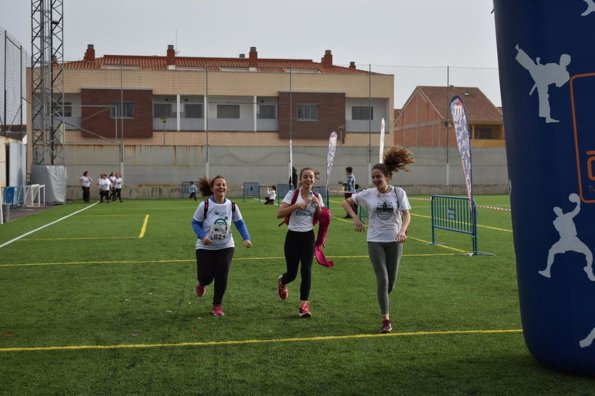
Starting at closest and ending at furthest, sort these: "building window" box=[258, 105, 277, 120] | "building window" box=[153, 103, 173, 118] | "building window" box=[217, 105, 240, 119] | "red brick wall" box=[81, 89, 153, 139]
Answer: "red brick wall" box=[81, 89, 153, 139] → "building window" box=[153, 103, 173, 118] → "building window" box=[217, 105, 240, 119] → "building window" box=[258, 105, 277, 120]

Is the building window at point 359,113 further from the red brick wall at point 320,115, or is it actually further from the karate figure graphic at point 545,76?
the karate figure graphic at point 545,76

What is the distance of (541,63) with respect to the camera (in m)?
5.79

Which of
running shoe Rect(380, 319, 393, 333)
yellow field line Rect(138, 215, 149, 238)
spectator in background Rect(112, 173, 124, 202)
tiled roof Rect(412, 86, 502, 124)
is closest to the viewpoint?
running shoe Rect(380, 319, 393, 333)

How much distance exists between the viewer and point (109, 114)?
171 feet

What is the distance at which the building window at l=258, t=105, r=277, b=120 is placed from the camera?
55.3 meters

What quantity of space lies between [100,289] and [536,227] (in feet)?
22.0

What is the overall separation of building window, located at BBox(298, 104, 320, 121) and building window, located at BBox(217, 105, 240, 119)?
4.35 metres

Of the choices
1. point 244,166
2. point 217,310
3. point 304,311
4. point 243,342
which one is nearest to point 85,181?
point 244,166

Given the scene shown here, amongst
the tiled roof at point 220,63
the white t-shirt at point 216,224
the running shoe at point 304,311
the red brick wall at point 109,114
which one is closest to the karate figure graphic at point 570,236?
the running shoe at point 304,311

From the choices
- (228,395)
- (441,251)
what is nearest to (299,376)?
(228,395)

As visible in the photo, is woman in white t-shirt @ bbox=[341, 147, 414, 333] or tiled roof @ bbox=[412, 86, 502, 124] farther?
tiled roof @ bbox=[412, 86, 502, 124]

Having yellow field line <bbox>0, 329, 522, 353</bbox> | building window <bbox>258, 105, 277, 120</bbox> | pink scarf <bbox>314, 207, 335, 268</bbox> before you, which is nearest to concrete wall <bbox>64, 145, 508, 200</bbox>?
building window <bbox>258, 105, 277, 120</bbox>

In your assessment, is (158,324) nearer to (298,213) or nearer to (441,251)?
(298,213)

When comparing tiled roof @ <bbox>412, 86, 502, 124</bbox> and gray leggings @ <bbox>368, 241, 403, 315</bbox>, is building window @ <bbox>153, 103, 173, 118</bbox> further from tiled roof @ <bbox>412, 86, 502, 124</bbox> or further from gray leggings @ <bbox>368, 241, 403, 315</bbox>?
gray leggings @ <bbox>368, 241, 403, 315</bbox>
